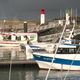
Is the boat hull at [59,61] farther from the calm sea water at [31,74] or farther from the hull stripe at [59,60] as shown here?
the calm sea water at [31,74]

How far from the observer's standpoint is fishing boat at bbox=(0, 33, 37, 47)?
225ft

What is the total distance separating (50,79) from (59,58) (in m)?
6.77

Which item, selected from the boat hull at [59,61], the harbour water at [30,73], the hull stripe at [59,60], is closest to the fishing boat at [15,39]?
the hull stripe at [59,60]

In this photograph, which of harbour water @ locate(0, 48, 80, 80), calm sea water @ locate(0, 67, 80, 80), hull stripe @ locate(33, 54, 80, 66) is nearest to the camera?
calm sea water @ locate(0, 67, 80, 80)

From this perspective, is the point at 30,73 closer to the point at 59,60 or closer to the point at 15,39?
the point at 59,60

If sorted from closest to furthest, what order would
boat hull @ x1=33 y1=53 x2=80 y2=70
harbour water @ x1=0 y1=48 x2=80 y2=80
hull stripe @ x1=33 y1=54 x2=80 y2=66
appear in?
harbour water @ x1=0 y1=48 x2=80 y2=80 < boat hull @ x1=33 y1=53 x2=80 y2=70 < hull stripe @ x1=33 y1=54 x2=80 y2=66

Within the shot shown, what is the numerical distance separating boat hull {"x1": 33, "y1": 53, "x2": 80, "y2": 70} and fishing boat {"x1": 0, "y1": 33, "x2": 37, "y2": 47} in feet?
92.4

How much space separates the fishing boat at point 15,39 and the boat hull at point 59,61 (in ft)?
92.4

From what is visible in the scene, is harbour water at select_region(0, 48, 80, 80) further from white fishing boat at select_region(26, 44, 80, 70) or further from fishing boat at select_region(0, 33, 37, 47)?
fishing boat at select_region(0, 33, 37, 47)

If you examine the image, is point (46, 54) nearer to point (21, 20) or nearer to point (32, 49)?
point (32, 49)

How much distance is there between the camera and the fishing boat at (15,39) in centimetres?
6862

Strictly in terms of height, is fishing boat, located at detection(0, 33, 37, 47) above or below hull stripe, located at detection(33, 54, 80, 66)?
below

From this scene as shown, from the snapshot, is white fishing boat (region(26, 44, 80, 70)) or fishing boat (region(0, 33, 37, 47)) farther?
fishing boat (region(0, 33, 37, 47))

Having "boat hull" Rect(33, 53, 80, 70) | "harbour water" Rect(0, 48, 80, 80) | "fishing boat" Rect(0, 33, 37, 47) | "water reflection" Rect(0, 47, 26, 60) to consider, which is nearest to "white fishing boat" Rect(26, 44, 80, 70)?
"boat hull" Rect(33, 53, 80, 70)
